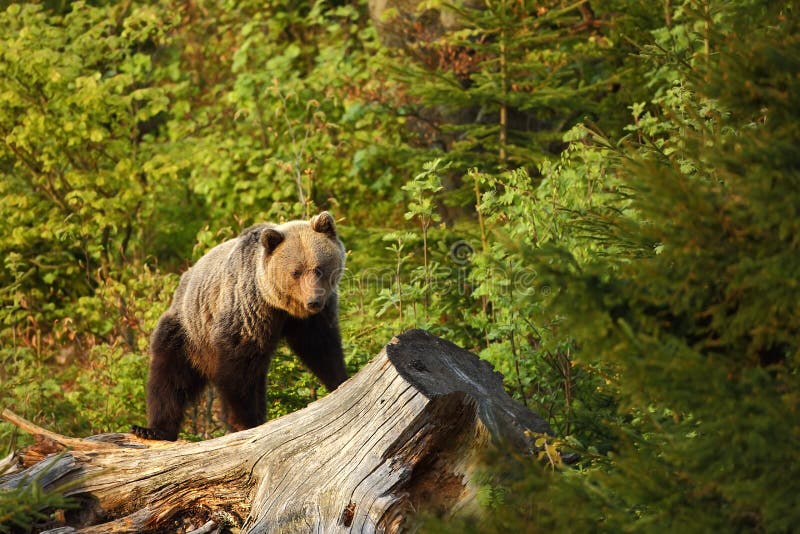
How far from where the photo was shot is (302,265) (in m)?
5.97

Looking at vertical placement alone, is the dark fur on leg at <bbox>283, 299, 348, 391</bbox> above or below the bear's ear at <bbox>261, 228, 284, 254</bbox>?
below

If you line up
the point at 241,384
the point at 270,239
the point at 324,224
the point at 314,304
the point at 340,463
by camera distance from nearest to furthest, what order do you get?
the point at 340,463 → the point at 314,304 → the point at 241,384 → the point at 270,239 → the point at 324,224

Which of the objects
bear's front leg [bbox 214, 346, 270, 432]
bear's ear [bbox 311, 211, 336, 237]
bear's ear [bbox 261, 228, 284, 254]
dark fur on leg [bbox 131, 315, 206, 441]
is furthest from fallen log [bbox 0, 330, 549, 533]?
bear's ear [bbox 311, 211, 336, 237]

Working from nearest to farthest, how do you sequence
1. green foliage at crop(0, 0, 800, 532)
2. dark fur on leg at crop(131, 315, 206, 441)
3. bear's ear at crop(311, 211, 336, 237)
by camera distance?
1. green foliage at crop(0, 0, 800, 532)
2. bear's ear at crop(311, 211, 336, 237)
3. dark fur on leg at crop(131, 315, 206, 441)

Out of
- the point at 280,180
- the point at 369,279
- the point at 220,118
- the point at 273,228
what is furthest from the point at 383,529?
the point at 220,118

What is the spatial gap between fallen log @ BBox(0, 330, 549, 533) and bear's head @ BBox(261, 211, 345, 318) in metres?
1.25

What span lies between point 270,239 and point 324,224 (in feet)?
1.23

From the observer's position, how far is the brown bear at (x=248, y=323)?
5.90m

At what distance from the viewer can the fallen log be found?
157 inches

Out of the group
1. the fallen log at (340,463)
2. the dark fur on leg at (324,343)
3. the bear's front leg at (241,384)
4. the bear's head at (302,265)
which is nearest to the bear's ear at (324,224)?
the bear's head at (302,265)

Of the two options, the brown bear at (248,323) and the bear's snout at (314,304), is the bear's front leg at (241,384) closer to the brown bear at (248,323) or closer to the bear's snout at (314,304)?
the brown bear at (248,323)

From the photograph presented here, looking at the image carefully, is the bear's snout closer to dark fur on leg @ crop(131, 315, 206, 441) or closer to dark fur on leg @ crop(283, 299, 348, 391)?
dark fur on leg @ crop(283, 299, 348, 391)

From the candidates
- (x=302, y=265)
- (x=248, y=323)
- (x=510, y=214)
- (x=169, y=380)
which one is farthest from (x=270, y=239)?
(x=510, y=214)

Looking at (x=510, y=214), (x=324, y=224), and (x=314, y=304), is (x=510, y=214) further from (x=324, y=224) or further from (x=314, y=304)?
(x=314, y=304)
